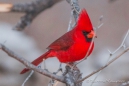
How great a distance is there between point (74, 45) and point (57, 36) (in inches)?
98.5

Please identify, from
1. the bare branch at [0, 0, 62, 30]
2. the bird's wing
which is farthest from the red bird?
the bare branch at [0, 0, 62, 30]

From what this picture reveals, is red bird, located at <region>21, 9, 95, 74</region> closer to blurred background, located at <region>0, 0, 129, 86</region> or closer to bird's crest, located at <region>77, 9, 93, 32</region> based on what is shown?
bird's crest, located at <region>77, 9, 93, 32</region>

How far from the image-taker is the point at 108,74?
4.15 m

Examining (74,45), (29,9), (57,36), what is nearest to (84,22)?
(74,45)

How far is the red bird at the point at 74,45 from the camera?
Result: 92.7 inches

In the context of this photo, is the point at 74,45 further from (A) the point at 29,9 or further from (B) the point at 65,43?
(A) the point at 29,9

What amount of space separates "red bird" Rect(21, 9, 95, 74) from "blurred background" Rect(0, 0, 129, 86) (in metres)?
1.57

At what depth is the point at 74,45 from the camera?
2479 mm

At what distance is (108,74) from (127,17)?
1.30 m

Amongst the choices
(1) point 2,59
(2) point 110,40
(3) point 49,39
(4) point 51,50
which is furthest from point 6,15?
(4) point 51,50

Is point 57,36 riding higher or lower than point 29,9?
higher

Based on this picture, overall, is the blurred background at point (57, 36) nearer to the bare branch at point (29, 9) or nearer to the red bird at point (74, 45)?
the red bird at point (74, 45)

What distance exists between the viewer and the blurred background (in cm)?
417

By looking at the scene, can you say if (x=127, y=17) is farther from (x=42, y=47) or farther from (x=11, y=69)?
(x=11, y=69)
